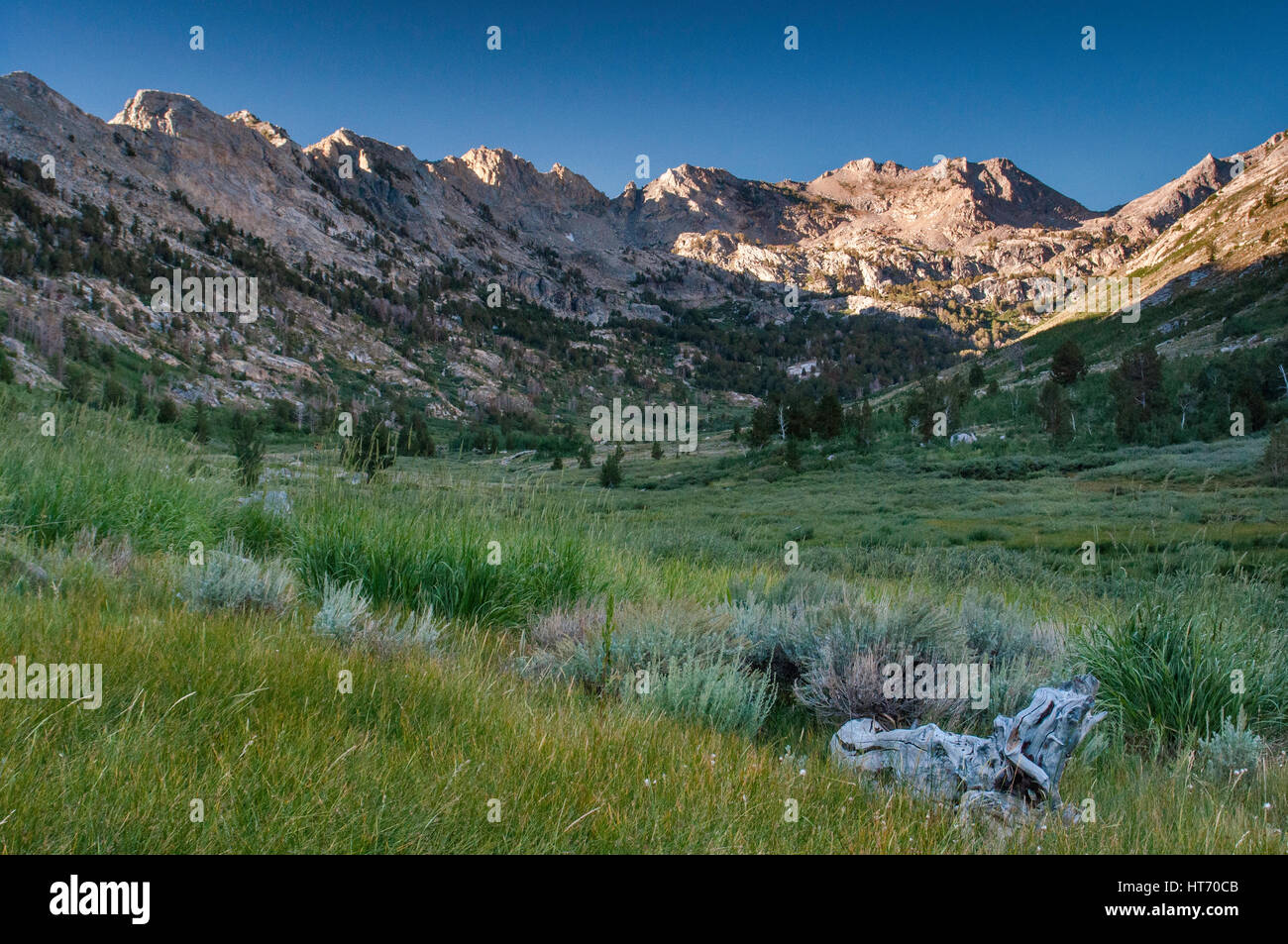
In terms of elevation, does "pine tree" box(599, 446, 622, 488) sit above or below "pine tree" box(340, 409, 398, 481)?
below

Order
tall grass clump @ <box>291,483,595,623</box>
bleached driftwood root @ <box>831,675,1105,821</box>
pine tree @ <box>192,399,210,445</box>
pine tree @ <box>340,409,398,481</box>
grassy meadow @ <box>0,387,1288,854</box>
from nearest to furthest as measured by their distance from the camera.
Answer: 1. grassy meadow @ <box>0,387,1288,854</box>
2. bleached driftwood root @ <box>831,675,1105,821</box>
3. tall grass clump @ <box>291,483,595,623</box>
4. pine tree @ <box>340,409,398,481</box>
5. pine tree @ <box>192,399,210,445</box>

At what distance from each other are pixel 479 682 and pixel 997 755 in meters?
2.40

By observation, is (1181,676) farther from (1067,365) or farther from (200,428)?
(1067,365)

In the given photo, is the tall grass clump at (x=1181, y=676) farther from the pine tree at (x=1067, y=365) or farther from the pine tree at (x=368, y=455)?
the pine tree at (x=1067, y=365)

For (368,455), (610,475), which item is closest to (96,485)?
(368,455)

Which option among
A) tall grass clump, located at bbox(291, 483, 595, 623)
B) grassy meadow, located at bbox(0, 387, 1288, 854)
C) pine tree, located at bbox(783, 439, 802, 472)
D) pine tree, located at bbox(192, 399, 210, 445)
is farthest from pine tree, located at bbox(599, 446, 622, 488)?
tall grass clump, located at bbox(291, 483, 595, 623)

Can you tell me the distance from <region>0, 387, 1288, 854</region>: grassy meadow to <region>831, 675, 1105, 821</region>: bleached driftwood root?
0.67 ft

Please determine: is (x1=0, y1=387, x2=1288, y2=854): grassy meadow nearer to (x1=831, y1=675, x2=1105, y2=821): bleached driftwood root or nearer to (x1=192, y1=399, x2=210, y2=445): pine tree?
(x1=831, y1=675, x2=1105, y2=821): bleached driftwood root

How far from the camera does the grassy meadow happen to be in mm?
1960

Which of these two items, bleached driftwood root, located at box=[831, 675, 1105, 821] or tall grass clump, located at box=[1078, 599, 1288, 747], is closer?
bleached driftwood root, located at box=[831, 675, 1105, 821]

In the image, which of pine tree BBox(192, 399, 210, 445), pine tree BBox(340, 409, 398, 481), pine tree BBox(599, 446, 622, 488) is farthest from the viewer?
pine tree BBox(599, 446, 622, 488)

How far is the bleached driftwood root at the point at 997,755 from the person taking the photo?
2.65m

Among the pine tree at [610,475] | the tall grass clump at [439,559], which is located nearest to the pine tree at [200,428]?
the tall grass clump at [439,559]
